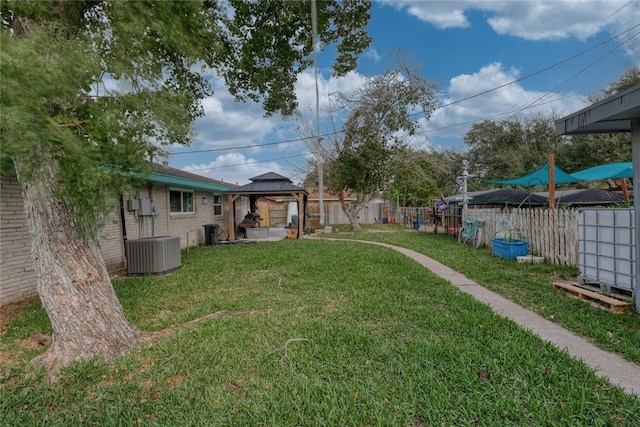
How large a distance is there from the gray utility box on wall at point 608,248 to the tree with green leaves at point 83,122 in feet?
19.2

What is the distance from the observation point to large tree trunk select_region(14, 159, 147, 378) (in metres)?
3.05

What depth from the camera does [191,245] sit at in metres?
12.3

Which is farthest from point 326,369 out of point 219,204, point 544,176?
point 219,204

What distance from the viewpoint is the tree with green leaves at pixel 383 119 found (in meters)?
16.6

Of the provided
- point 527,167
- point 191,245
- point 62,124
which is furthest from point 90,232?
point 527,167

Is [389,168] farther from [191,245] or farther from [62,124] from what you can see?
[62,124]

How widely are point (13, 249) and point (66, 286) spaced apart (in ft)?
12.4

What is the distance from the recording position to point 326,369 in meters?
A: 2.86

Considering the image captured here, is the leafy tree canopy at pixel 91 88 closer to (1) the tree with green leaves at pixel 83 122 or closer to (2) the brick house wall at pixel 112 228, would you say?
(1) the tree with green leaves at pixel 83 122

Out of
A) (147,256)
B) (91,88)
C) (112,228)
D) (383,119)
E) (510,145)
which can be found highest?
(510,145)

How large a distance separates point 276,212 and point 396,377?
83.0ft

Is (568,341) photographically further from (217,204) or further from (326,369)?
(217,204)

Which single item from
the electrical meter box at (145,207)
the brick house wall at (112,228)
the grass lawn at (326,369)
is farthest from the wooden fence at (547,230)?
the electrical meter box at (145,207)

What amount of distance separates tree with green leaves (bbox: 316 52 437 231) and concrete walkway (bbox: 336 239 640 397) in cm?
1140
